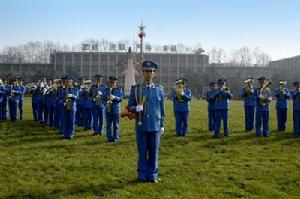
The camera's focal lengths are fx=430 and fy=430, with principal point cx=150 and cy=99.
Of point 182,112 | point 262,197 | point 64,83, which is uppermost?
point 64,83

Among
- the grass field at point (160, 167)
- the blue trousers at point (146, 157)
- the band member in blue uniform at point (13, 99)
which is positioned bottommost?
the grass field at point (160, 167)

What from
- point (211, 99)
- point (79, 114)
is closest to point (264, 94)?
point (211, 99)

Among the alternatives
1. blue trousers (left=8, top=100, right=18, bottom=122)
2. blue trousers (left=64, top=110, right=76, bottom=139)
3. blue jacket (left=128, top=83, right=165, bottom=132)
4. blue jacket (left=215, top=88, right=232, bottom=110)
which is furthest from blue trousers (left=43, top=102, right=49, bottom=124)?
blue jacket (left=128, top=83, right=165, bottom=132)

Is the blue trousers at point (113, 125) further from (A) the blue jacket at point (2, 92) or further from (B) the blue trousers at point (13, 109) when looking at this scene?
(A) the blue jacket at point (2, 92)

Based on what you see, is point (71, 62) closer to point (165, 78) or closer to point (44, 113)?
point (165, 78)

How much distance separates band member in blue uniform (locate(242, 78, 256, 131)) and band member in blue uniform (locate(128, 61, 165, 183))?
28.6 ft

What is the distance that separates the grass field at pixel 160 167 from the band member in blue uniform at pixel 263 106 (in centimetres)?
60

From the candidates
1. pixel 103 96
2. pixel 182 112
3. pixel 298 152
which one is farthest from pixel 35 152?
pixel 298 152

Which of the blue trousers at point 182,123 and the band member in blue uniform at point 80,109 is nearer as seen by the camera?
the blue trousers at point 182,123

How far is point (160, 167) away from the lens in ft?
31.9

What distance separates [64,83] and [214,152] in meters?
6.18

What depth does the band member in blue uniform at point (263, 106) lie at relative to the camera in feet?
49.6

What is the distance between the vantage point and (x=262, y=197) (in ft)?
24.2

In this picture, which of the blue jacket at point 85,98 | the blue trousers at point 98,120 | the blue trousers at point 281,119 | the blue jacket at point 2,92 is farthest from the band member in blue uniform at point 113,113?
the blue jacket at point 2,92
